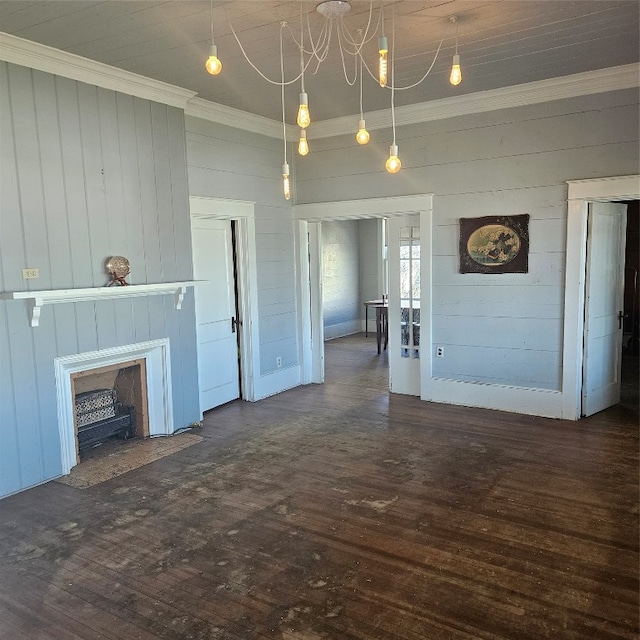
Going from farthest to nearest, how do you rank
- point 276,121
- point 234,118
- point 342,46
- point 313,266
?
point 313,266
point 276,121
point 234,118
point 342,46

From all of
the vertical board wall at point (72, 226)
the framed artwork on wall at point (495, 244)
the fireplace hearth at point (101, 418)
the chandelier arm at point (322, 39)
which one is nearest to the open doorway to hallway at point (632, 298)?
the framed artwork on wall at point (495, 244)

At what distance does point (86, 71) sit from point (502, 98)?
3572 millimetres

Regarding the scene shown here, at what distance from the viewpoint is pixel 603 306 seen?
5.26 metres

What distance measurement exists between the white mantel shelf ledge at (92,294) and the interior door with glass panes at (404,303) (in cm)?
219

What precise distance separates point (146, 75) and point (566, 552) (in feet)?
14.6

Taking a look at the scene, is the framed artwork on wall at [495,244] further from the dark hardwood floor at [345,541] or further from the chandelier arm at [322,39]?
the chandelier arm at [322,39]

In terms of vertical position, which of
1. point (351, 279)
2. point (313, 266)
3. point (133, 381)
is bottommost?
point (133, 381)

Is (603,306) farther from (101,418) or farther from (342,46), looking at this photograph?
(101,418)

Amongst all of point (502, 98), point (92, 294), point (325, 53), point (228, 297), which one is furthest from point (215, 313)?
point (502, 98)

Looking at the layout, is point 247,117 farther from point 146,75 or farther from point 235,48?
point 235,48

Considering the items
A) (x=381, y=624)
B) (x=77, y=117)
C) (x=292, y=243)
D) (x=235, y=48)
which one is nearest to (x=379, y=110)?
(x=292, y=243)

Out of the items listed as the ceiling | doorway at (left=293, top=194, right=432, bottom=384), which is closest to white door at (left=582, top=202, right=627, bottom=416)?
the ceiling

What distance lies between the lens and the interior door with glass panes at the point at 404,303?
19.7 feet

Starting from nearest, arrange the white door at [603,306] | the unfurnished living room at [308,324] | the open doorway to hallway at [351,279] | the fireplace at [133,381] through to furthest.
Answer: the unfurnished living room at [308,324], the fireplace at [133,381], the white door at [603,306], the open doorway to hallway at [351,279]
